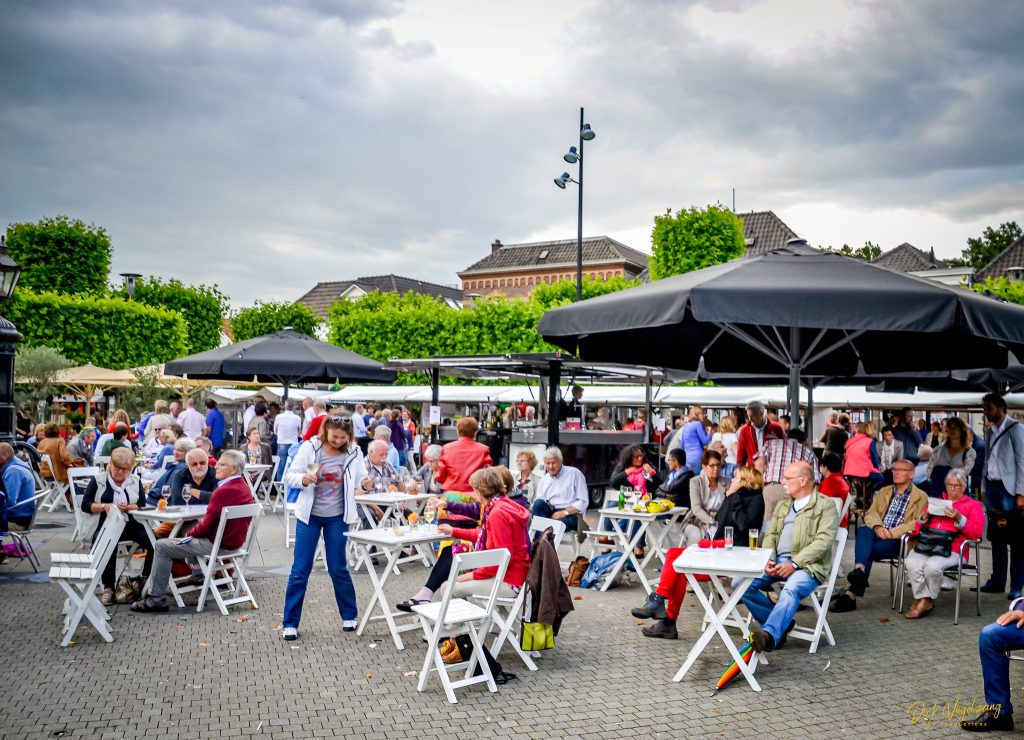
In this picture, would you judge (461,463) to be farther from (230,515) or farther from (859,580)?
(859,580)

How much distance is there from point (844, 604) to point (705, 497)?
1574 mm

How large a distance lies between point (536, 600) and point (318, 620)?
81.3 inches

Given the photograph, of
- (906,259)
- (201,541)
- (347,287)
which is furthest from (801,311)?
(347,287)

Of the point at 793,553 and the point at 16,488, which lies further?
the point at 16,488

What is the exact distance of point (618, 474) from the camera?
9.48m

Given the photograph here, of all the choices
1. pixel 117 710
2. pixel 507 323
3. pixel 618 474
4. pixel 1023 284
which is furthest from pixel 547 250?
pixel 117 710

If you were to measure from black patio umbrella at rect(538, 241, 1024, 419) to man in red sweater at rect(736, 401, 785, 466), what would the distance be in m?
1.27

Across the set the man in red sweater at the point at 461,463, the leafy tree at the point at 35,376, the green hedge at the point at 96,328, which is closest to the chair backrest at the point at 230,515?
the man in red sweater at the point at 461,463

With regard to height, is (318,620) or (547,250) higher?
(547,250)

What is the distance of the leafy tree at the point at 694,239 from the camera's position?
101 ft

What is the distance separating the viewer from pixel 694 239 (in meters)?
30.9

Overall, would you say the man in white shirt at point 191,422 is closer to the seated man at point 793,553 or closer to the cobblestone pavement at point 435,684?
the cobblestone pavement at point 435,684

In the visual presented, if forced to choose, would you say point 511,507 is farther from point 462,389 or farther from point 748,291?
point 462,389

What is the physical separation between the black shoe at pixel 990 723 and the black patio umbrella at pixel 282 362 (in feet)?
34.0
